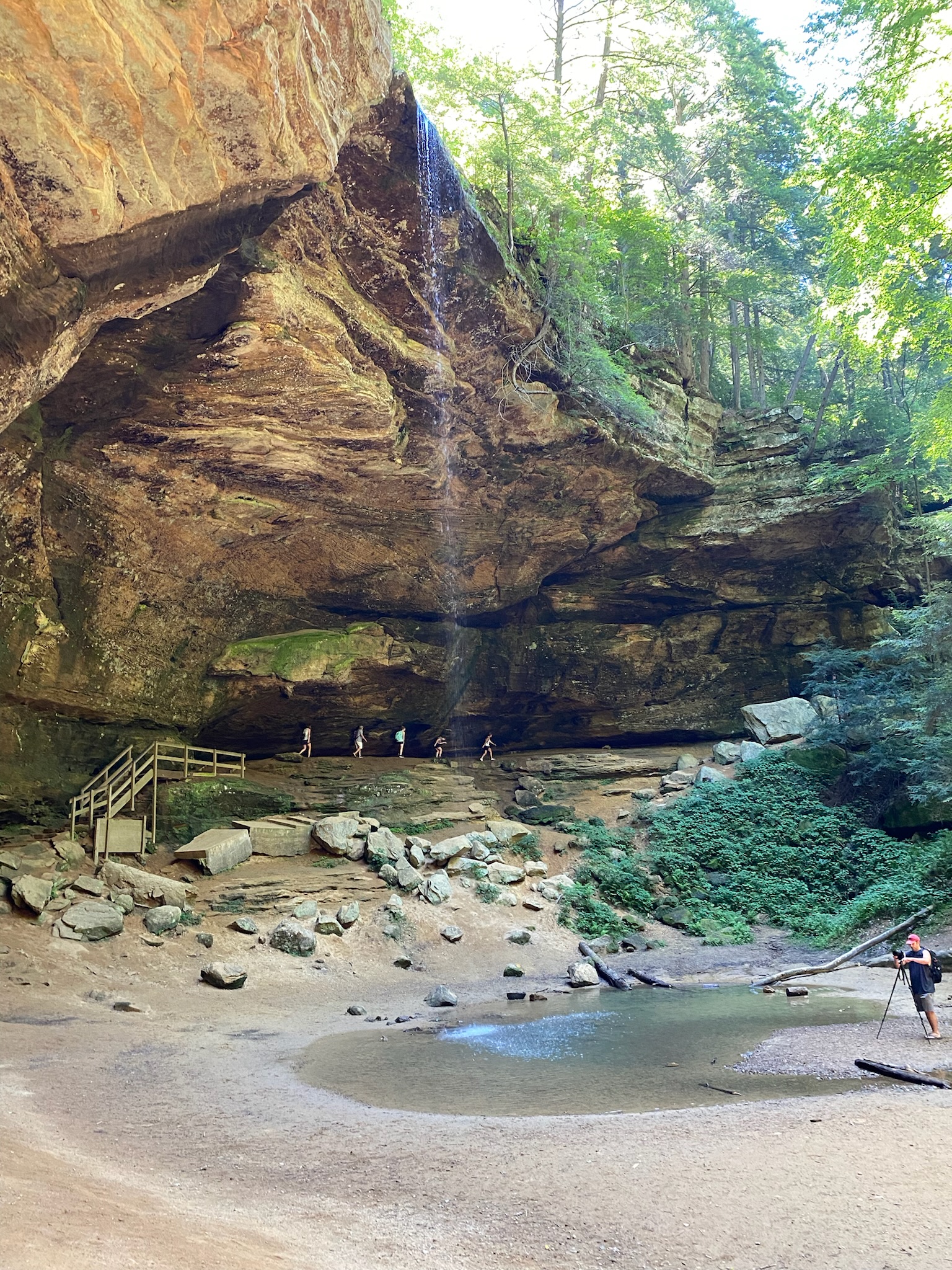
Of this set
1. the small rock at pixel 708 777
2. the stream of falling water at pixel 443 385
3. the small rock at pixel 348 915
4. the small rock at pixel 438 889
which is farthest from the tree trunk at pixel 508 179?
the small rock at pixel 708 777

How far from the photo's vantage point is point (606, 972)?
12.7 meters

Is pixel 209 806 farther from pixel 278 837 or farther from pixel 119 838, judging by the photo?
pixel 119 838

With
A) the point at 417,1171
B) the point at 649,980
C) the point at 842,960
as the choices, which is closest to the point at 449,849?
the point at 649,980

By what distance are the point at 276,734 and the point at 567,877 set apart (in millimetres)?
9020

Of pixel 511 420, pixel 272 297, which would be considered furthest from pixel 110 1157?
pixel 511 420

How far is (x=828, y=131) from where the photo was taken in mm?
17203

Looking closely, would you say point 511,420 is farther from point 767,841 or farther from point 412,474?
point 767,841

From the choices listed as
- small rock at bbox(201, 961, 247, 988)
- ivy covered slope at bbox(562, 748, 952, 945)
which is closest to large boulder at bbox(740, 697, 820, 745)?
ivy covered slope at bbox(562, 748, 952, 945)

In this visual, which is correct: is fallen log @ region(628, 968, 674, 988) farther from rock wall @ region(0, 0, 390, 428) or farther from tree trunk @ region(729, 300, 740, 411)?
tree trunk @ region(729, 300, 740, 411)

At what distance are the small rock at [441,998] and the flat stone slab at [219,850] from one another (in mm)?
5051

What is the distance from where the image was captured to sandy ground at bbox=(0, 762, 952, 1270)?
3402 mm

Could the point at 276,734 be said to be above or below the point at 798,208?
below

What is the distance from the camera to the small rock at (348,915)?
13273 millimetres

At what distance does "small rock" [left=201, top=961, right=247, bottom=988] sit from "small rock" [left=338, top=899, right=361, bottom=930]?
7.97ft
